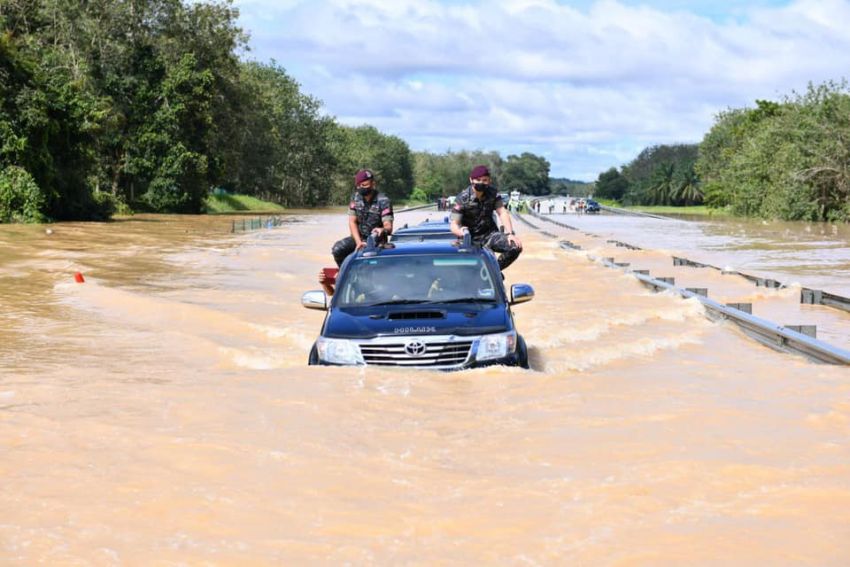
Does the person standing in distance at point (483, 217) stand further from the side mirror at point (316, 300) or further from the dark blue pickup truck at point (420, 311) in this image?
the side mirror at point (316, 300)

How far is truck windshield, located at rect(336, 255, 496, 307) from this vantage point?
32.6ft

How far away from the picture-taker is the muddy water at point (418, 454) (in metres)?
5.62

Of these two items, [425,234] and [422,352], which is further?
[425,234]

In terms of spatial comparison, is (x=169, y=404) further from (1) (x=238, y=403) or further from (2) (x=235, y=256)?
(2) (x=235, y=256)

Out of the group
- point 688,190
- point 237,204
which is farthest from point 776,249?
point 688,190

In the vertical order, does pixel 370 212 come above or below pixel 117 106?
below

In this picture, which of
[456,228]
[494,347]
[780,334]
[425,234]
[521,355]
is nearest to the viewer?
[494,347]

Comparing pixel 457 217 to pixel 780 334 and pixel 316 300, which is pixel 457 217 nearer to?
pixel 316 300

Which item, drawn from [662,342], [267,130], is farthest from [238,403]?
[267,130]

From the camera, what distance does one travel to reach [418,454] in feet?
24.2

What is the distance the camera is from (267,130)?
96.5m

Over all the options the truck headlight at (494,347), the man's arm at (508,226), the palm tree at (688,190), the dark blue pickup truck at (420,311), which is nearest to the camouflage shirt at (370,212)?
the man's arm at (508,226)

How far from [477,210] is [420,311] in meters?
3.54

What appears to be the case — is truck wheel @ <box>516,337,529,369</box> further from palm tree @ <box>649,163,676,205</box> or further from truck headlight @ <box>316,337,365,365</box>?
palm tree @ <box>649,163,676,205</box>
